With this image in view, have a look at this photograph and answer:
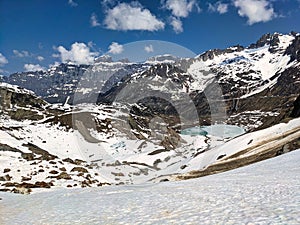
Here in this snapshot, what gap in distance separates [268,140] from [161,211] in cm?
4993

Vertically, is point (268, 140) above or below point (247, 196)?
above

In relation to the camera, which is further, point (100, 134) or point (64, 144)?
point (100, 134)

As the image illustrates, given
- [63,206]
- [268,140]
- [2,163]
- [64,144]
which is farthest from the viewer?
[64,144]

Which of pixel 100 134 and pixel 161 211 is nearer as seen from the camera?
pixel 161 211

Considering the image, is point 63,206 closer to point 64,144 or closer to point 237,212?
point 237,212

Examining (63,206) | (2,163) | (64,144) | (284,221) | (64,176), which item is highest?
(64,144)

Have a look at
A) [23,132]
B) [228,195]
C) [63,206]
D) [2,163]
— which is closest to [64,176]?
[2,163]

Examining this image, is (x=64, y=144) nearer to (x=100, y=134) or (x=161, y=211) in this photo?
(x=100, y=134)

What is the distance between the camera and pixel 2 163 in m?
48.0

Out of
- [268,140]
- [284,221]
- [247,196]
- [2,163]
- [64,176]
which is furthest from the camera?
[268,140]

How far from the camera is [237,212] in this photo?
41.4 feet

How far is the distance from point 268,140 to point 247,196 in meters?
47.1

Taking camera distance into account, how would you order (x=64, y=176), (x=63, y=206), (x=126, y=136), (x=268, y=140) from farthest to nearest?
(x=126, y=136), (x=268, y=140), (x=64, y=176), (x=63, y=206)

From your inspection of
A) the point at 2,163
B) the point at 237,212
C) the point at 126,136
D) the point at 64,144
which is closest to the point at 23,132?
the point at 64,144
